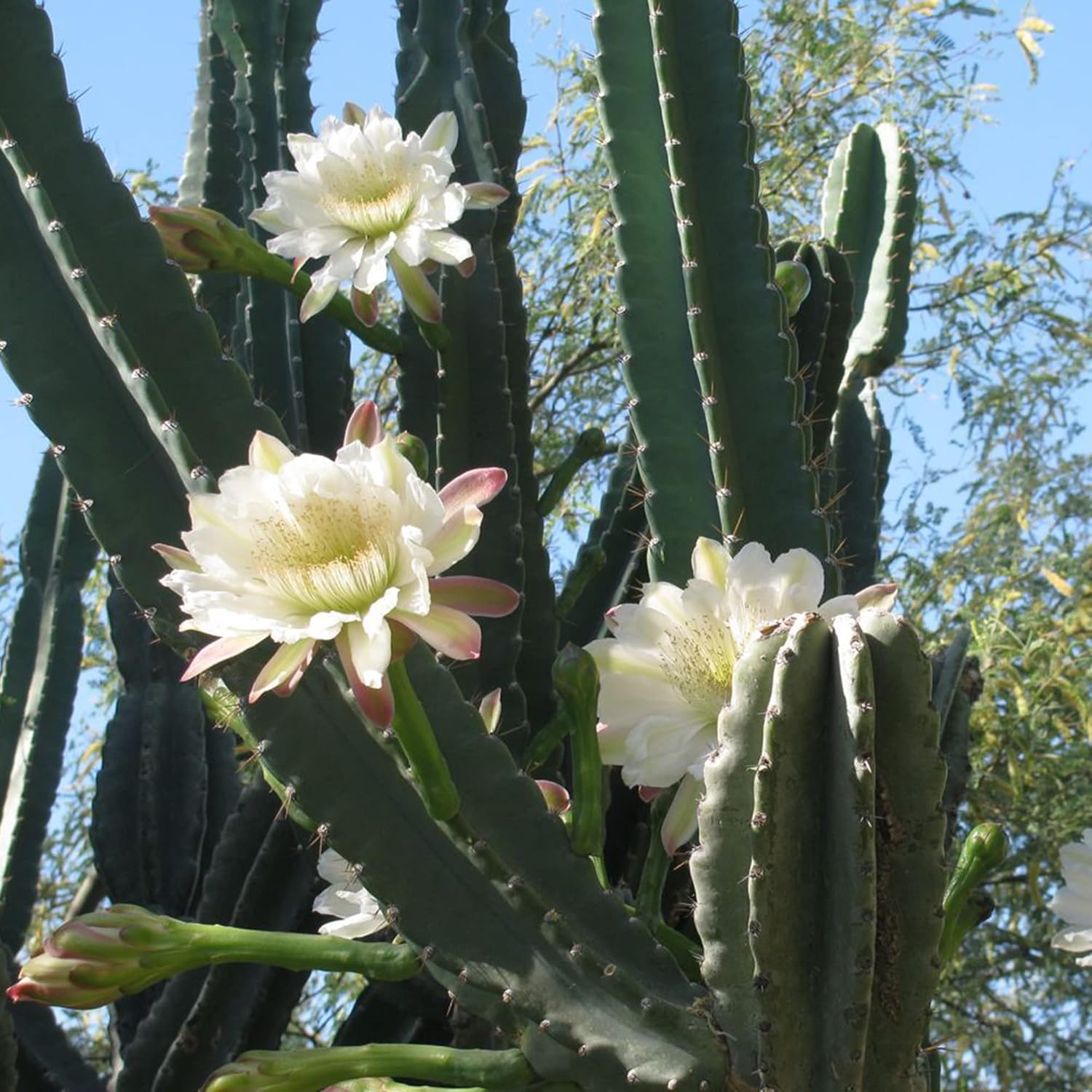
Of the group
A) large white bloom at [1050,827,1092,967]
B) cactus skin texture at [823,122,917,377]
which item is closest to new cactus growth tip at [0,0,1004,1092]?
large white bloom at [1050,827,1092,967]

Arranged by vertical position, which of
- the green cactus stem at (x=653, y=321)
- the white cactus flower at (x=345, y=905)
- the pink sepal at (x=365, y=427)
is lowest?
the white cactus flower at (x=345, y=905)

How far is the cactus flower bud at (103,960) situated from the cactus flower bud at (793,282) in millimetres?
1166

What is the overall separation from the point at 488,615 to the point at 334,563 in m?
0.15

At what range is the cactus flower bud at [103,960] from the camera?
4.52ft

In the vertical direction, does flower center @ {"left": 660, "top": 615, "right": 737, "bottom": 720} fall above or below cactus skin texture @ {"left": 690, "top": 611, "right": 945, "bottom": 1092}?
above

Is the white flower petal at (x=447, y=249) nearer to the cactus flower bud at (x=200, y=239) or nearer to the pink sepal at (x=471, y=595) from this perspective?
the cactus flower bud at (x=200, y=239)

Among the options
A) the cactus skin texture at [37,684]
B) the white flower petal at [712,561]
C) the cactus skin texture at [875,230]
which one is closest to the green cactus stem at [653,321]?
the white flower petal at [712,561]

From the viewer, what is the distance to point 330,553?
4.49ft

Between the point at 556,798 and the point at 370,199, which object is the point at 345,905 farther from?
the point at 370,199

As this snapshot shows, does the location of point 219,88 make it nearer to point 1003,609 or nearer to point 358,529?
point 358,529

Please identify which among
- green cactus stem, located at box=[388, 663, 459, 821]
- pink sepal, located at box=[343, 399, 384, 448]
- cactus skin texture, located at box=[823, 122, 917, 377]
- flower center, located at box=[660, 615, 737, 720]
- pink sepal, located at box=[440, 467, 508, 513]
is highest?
cactus skin texture, located at box=[823, 122, 917, 377]

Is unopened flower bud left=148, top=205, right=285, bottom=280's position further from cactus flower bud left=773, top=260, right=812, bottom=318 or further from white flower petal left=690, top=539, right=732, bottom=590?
white flower petal left=690, top=539, right=732, bottom=590

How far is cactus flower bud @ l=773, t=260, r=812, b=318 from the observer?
6.88ft

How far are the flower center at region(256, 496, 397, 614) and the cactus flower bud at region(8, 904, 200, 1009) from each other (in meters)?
0.36
